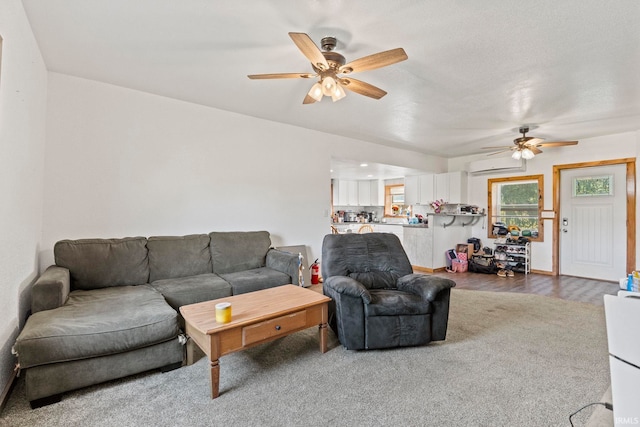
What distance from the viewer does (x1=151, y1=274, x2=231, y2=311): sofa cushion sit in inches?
104

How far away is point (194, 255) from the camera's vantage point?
3.28 m

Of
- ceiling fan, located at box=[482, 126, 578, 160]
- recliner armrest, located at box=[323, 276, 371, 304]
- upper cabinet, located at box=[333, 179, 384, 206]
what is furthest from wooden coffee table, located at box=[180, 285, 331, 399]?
upper cabinet, located at box=[333, 179, 384, 206]

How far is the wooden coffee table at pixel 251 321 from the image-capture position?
189cm

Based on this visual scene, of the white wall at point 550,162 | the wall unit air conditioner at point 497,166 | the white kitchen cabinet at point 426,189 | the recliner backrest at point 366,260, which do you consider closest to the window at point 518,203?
the white wall at point 550,162

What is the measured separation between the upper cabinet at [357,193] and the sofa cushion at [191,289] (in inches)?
220

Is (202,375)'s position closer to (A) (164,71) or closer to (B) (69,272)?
(B) (69,272)

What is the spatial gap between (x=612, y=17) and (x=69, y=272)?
4418 mm

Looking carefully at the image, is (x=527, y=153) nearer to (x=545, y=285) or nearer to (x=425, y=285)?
(x=545, y=285)

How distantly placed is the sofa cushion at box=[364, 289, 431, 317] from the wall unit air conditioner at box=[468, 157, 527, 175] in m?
4.57

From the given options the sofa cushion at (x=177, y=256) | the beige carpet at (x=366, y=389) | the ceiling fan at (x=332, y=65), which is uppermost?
the ceiling fan at (x=332, y=65)

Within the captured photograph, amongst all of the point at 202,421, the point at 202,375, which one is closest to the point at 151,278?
the point at 202,375

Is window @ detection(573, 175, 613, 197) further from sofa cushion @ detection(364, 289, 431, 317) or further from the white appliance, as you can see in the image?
the white appliance

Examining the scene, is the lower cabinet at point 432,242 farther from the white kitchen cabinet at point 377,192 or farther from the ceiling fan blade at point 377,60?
the ceiling fan blade at point 377,60

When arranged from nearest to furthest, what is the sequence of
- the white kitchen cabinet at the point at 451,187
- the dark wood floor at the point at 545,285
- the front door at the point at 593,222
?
the dark wood floor at the point at 545,285 → the front door at the point at 593,222 → the white kitchen cabinet at the point at 451,187
